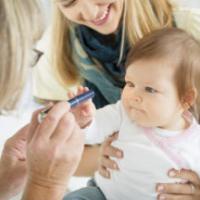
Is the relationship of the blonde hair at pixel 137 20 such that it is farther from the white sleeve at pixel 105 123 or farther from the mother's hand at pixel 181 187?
the mother's hand at pixel 181 187

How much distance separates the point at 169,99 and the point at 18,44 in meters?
0.31

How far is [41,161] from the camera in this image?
73 cm

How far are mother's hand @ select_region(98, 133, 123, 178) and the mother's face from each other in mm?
325

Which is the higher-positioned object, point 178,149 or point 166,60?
point 166,60

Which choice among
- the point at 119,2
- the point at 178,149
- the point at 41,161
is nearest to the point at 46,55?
the point at 119,2

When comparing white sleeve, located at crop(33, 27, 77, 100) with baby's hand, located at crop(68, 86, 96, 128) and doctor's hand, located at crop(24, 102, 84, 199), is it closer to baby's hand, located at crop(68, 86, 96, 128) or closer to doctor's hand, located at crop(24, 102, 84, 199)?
baby's hand, located at crop(68, 86, 96, 128)

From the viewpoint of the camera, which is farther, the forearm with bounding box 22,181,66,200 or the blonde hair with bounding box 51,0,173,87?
the blonde hair with bounding box 51,0,173,87

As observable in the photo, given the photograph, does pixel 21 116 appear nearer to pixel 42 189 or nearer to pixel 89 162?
pixel 89 162

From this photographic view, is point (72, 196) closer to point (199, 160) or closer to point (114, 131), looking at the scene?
point (114, 131)

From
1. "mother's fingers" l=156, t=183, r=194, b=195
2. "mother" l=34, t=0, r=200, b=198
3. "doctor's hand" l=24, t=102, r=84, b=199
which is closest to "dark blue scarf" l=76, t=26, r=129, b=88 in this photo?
"mother" l=34, t=0, r=200, b=198

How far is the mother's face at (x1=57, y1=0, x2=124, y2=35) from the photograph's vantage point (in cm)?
116

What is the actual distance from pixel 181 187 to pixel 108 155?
155 mm

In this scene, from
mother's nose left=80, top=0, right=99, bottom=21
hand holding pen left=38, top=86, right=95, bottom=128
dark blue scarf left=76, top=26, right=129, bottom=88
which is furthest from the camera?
dark blue scarf left=76, top=26, right=129, bottom=88

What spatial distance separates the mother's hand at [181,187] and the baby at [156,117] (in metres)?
0.01
